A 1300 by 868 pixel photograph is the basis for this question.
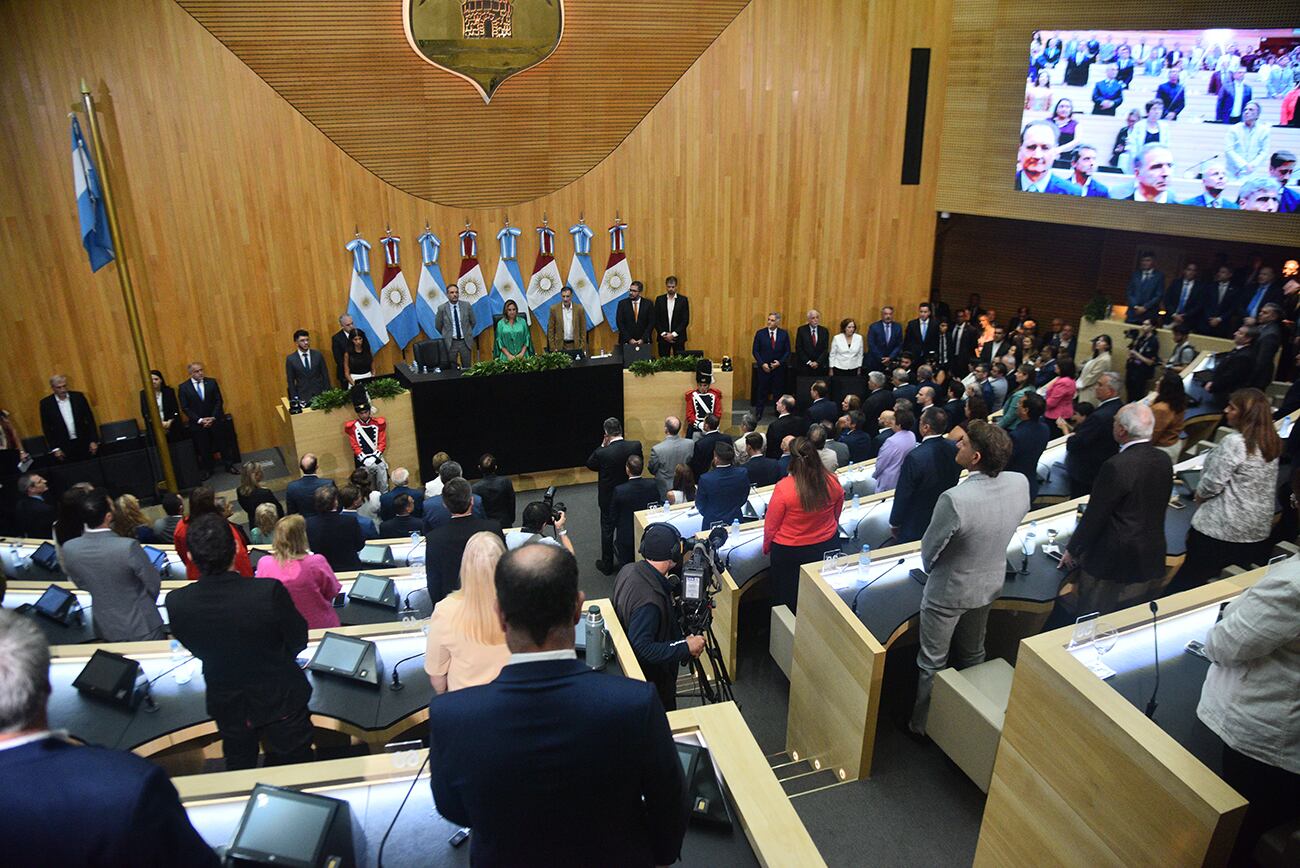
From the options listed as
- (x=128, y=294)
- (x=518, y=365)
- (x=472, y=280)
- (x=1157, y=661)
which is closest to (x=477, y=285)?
(x=472, y=280)

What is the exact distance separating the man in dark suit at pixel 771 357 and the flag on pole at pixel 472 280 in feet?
11.1

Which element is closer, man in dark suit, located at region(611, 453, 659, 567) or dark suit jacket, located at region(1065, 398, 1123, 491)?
dark suit jacket, located at region(1065, 398, 1123, 491)

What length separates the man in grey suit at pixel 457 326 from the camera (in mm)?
9523

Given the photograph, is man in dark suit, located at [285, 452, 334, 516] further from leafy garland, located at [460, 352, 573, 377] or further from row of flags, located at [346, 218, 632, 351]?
row of flags, located at [346, 218, 632, 351]

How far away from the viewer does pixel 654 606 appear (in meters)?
3.19

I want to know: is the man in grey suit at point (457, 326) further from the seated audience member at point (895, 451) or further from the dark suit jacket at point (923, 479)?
the dark suit jacket at point (923, 479)

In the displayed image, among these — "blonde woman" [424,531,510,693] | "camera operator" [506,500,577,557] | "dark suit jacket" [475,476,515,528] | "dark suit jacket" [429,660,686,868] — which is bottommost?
"dark suit jacket" [475,476,515,528]

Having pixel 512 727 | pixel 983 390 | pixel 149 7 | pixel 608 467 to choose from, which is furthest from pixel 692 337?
pixel 512 727

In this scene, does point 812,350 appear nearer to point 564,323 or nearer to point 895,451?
point 564,323

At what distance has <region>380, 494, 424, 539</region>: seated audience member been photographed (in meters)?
5.56

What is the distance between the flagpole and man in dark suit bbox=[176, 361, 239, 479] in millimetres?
467

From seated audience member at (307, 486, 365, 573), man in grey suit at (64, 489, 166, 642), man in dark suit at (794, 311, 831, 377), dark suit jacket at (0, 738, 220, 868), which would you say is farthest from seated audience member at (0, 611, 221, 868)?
man in dark suit at (794, 311, 831, 377)

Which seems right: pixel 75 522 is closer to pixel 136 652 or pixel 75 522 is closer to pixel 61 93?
pixel 136 652

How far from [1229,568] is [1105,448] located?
133 centimetres
